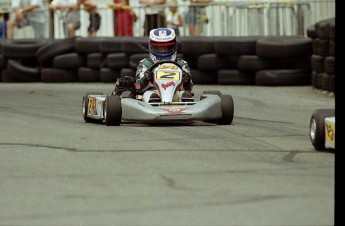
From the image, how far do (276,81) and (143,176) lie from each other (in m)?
→ 10.9

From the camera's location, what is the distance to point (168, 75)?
12.1 m

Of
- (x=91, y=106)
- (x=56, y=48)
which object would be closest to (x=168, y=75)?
(x=91, y=106)

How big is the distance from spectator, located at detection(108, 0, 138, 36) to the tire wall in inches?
30.1

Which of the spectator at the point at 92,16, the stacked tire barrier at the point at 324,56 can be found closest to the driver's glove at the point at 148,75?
the stacked tire barrier at the point at 324,56

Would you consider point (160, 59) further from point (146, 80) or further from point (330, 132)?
point (330, 132)

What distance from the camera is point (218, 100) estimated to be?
1184cm

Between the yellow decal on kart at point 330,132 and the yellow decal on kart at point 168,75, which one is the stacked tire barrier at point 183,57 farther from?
the yellow decal on kart at point 330,132

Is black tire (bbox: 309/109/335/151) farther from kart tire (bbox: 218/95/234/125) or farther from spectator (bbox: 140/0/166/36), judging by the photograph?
spectator (bbox: 140/0/166/36)

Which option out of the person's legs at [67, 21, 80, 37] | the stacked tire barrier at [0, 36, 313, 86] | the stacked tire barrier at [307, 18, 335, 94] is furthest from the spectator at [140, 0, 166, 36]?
the stacked tire barrier at [307, 18, 335, 94]

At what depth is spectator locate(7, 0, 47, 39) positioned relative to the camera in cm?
A: 2153

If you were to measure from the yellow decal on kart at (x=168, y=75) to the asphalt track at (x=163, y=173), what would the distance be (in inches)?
19.7

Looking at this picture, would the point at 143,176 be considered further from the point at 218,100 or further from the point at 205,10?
the point at 205,10

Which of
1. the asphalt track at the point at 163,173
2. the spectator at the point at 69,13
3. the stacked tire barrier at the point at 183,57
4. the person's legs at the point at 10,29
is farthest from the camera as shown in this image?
the person's legs at the point at 10,29

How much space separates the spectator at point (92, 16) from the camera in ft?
69.2
